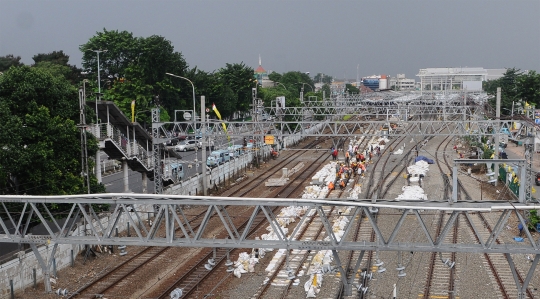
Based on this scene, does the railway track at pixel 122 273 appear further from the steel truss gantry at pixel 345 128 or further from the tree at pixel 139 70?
the tree at pixel 139 70

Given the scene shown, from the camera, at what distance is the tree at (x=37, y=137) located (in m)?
14.1

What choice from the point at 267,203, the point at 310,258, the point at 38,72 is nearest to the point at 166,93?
the point at 38,72

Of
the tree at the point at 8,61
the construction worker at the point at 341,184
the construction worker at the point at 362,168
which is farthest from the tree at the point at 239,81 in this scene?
the construction worker at the point at 341,184

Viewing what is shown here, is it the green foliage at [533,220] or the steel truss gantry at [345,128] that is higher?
the steel truss gantry at [345,128]

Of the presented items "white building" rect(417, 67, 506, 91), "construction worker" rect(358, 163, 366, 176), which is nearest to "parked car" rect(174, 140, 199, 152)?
"construction worker" rect(358, 163, 366, 176)

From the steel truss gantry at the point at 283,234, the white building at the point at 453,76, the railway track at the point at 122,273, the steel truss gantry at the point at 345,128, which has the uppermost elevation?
the white building at the point at 453,76

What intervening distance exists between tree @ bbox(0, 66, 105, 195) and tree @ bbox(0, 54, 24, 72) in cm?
3809

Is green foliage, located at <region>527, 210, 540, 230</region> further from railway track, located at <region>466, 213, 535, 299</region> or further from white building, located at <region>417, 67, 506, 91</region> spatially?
white building, located at <region>417, 67, 506, 91</region>

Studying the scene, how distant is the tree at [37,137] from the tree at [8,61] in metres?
38.1

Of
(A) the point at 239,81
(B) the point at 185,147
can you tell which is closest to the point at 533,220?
(B) the point at 185,147

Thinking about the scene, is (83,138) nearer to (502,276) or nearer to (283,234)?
(283,234)

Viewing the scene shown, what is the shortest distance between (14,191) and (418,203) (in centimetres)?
1092

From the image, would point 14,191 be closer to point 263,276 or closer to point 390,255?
point 263,276

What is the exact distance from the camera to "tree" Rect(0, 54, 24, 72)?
50.5 m
